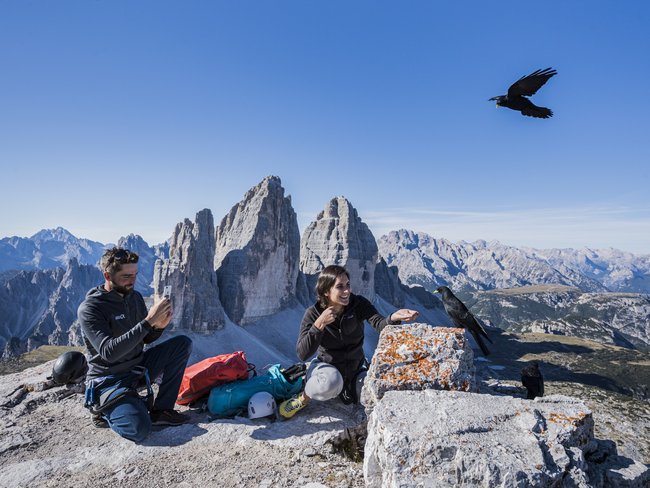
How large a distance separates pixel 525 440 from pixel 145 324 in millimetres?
5298

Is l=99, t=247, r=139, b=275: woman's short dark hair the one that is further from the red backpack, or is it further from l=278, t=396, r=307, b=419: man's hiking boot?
l=278, t=396, r=307, b=419: man's hiking boot

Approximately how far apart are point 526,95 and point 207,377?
1060cm

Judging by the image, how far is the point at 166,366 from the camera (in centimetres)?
715

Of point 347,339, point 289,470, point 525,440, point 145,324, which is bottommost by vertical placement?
point 289,470

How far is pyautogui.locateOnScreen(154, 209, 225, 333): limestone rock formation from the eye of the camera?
61.0 m

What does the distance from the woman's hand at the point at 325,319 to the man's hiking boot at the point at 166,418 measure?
3.18 meters

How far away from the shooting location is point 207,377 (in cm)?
760

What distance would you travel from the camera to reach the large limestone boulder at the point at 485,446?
3457 mm

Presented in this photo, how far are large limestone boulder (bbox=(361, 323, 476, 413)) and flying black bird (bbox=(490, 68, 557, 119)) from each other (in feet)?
23.3

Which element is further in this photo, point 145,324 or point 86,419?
point 86,419

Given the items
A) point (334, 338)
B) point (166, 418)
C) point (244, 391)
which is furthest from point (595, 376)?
point (166, 418)

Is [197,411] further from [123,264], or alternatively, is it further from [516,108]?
[516,108]

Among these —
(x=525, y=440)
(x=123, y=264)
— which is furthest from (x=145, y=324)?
(x=525, y=440)

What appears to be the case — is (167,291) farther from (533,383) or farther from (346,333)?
(533,383)
